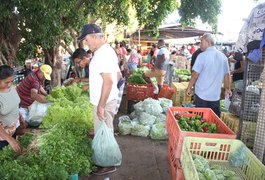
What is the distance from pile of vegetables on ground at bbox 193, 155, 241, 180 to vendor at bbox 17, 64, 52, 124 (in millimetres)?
2849

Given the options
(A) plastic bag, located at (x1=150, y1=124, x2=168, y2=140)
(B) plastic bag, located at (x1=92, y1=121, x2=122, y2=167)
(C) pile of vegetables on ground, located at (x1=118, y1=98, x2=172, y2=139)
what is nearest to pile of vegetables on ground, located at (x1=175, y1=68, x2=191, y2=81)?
(C) pile of vegetables on ground, located at (x1=118, y1=98, x2=172, y2=139)

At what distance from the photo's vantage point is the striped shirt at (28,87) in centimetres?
473

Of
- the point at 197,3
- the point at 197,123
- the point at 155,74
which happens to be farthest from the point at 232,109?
the point at 197,3

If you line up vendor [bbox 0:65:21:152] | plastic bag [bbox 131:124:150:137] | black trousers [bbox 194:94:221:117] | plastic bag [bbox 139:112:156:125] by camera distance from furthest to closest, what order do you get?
plastic bag [bbox 139:112:156:125], plastic bag [bbox 131:124:150:137], black trousers [bbox 194:94:221:117], vendor [bbox 0:65:21:152]

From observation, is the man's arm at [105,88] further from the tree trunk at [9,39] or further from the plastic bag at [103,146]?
the tree trunk at [9,39]

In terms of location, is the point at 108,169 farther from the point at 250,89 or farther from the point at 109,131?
the point at 250,89

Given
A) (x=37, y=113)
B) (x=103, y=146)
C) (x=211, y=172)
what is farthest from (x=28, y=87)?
(x=211, y=172)

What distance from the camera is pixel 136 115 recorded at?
21.6ft

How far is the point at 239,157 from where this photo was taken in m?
2.99

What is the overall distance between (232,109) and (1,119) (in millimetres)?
3811

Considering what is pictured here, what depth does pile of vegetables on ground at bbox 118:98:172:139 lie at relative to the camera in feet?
18.5

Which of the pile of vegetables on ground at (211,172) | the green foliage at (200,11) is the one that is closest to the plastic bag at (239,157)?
the pile of vegetables on ground at (211,172)

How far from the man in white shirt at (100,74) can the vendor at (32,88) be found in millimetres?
1308

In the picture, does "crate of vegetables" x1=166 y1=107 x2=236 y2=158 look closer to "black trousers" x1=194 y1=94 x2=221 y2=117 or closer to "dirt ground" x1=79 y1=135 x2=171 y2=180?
"black trousers" x1=194 y1=94 x2=221 y2=117
